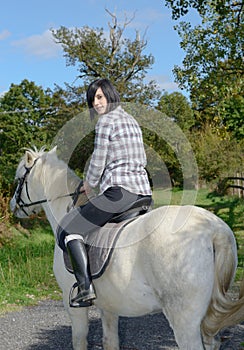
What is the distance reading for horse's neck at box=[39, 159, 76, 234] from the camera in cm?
455

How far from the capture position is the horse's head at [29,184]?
16.2 feet

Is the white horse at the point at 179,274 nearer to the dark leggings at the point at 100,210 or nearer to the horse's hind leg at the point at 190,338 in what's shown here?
the horse's hind leg at the point at 190,338

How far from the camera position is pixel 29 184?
16.6ft

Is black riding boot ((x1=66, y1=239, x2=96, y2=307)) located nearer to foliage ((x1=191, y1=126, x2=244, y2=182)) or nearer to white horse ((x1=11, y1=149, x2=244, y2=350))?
white horse ((x1=11, y1=149, x2=244, y2=350))

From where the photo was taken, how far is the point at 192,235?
3.31m

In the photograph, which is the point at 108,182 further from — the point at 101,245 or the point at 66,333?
the point at 66,333

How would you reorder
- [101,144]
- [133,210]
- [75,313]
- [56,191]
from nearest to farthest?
[101,144]
[133,210]
[75,313]
[56,191]

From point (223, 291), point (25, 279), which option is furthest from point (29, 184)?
point (25, 279)

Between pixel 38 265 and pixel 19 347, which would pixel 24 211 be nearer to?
pixel 19 347

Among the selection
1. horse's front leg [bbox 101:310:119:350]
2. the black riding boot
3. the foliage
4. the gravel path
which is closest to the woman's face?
the black riding boot

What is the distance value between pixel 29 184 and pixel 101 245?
1.68 meters

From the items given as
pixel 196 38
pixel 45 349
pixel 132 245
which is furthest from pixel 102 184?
pixel 196 38

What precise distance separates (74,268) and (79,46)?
1571 centimetres

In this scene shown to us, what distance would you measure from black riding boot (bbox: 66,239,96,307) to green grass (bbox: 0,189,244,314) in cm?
107
